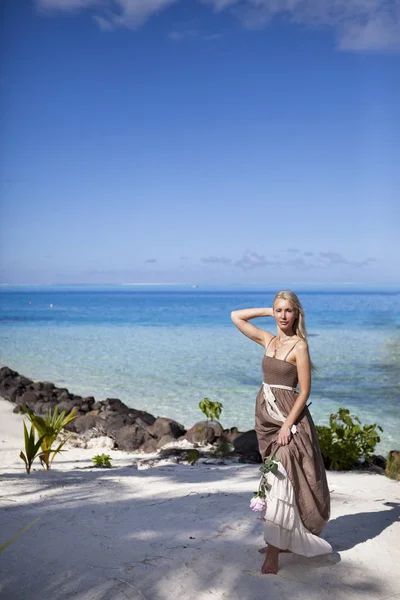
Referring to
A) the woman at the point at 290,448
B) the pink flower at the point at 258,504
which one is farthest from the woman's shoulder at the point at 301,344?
the pink flower at the point at 258,504

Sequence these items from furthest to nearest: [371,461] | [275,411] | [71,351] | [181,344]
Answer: [181,344]
[71,351]
[371,461]
[275,411]

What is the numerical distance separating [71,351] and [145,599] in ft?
70.0

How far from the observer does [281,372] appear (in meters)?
3.80

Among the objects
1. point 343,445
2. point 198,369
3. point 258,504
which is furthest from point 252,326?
point 198,369

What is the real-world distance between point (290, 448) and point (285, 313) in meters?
0.85

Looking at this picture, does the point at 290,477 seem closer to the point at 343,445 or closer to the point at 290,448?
the point at 290,448

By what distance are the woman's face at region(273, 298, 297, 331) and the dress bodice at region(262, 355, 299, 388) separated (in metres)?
0.24

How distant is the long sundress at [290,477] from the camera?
141 inches

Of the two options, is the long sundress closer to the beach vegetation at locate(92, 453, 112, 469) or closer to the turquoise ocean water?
the beach vegetation at locate(92, 453, 112, 469)

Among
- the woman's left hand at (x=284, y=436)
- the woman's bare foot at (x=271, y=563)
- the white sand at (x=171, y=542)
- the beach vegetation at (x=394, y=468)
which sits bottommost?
the beach vegetation at (x=394, y=468)

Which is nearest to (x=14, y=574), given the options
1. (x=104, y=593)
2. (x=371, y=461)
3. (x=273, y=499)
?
(x=104, y=593)

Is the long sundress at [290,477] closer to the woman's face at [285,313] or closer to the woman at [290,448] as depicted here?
the woman at [290,448]

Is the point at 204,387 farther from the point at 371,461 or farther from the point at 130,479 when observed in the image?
the point at 130,479

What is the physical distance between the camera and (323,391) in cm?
1458
